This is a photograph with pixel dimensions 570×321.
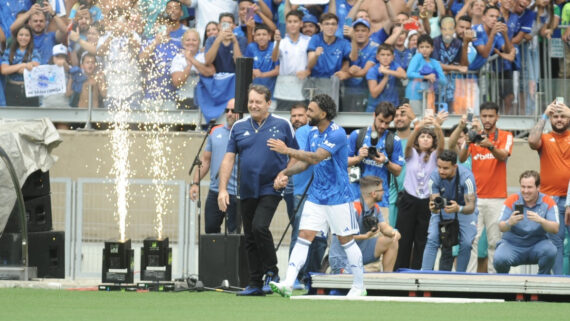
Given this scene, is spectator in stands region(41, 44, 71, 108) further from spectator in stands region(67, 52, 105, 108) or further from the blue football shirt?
the blue football shirt

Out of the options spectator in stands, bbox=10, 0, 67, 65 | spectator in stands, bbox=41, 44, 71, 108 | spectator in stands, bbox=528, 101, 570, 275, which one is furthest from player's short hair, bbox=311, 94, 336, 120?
spectator in stands, bbox=10, 0, 67, 65

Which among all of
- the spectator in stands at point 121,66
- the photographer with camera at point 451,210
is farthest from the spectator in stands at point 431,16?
the photographer with camera at point 451,210

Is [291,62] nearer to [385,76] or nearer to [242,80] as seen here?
[385,76]

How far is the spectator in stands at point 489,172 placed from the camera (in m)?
16.6

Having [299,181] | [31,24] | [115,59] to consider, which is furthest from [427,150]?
[31,24]

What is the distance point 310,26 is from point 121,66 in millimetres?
3130

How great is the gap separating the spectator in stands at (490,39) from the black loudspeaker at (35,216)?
315 inches

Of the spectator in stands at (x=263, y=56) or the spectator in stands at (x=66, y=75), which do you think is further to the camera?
the spectator in stands at (x=66, y=75)

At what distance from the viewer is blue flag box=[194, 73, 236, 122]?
813 inches

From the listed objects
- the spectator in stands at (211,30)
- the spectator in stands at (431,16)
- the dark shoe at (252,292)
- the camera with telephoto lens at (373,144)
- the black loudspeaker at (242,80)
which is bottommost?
the dark shoe at (252,292)

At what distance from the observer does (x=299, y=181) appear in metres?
15.8

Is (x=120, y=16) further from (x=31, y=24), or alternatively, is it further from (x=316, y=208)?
(x=316, y=208)

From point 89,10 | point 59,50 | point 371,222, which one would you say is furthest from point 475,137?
point 89,10

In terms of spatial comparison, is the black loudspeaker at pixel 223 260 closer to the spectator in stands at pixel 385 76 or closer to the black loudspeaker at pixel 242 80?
the black loudspeaker at pixel 242 80
